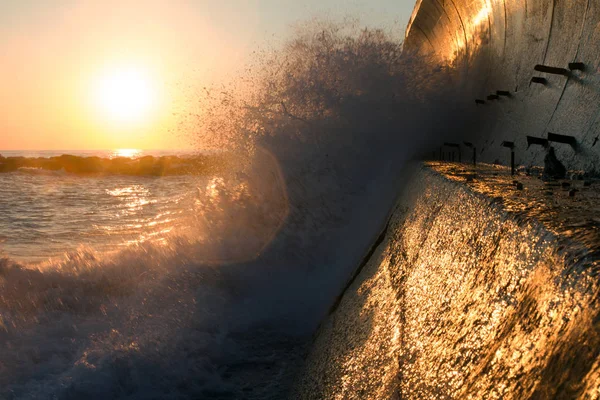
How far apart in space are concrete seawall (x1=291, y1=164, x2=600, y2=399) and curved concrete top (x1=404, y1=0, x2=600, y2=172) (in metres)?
1.93

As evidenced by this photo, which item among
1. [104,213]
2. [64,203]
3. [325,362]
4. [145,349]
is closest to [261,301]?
[145,349]

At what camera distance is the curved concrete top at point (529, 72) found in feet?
13.5

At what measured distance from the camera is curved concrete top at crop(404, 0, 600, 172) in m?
4.10

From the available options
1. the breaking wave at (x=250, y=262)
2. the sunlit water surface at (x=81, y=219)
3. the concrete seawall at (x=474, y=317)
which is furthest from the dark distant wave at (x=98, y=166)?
the concrete seawall at (x=474, y=317)

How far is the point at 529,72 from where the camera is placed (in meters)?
5.54

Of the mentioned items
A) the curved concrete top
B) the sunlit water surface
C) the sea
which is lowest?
the sunlit water surface

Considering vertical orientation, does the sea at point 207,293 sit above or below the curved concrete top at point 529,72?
below

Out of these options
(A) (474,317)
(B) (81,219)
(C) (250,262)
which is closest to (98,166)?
(B) (81,219)

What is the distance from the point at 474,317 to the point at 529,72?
4769 millimetres

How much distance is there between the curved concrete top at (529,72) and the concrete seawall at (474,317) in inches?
75.9

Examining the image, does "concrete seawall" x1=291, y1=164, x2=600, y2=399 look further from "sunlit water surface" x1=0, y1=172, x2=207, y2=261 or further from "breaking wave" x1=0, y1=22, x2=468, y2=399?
"sunlit water surface" x1=0, y1=172, x2=207, y2=261

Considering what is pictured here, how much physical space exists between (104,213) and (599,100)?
13806 millimetres

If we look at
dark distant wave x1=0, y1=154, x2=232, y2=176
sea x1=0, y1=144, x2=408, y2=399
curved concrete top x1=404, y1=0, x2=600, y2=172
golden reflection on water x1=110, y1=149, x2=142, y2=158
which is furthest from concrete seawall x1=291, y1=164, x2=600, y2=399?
golden reflection on water x1=110, y1=149, x2=142, y2=158

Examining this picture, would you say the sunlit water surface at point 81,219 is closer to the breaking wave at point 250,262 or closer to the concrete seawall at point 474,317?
the breaking wave at point 250,262
